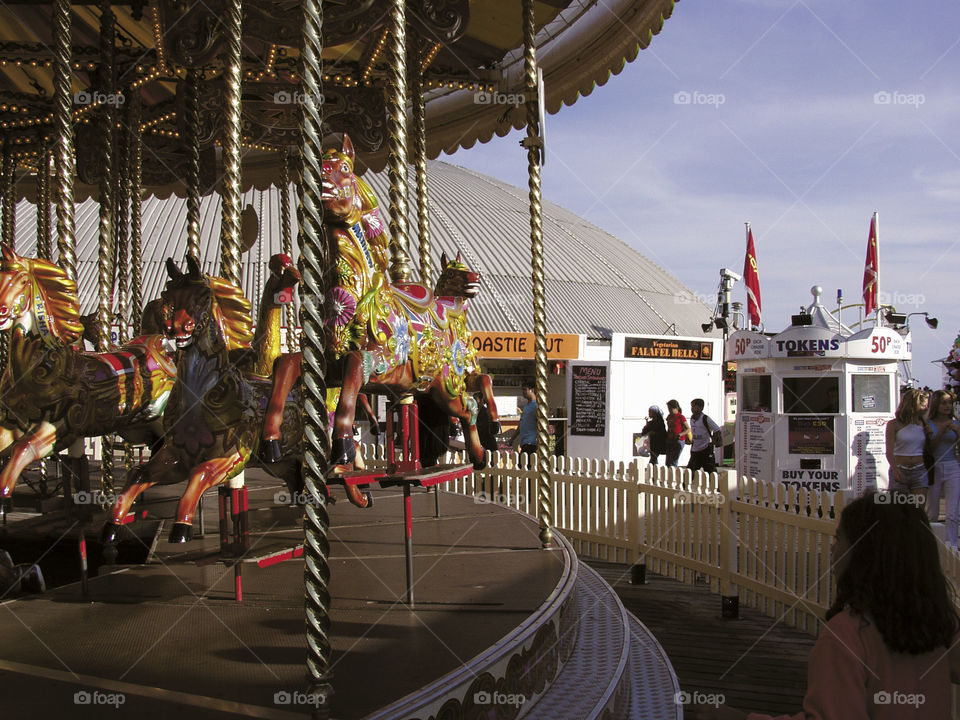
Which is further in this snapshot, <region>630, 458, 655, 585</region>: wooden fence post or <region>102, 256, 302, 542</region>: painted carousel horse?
<region>630, 458, 655, 585</region>: wooden fence post

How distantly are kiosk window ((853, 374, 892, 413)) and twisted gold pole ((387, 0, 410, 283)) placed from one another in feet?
30.2

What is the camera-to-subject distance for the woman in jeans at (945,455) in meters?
8.01

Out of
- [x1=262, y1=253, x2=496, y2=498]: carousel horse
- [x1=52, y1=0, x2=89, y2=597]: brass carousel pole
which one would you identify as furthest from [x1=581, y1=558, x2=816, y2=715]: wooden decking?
[x1=52, y1=0, x2=89, y2=597]: brass carousel pole

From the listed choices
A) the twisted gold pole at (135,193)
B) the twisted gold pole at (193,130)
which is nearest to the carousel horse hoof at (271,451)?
the twisted gold pole at (193,130)

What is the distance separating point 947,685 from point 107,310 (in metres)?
6.57

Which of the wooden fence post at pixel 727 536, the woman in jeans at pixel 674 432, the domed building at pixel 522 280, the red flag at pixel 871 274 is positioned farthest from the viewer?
the domed building at pixel 522 280

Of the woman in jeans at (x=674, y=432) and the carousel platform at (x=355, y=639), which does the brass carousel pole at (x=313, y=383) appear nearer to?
the carousel platform at (x=355, y=639)

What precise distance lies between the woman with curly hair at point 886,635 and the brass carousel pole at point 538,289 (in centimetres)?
321

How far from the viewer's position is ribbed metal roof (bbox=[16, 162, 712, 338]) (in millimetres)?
31359

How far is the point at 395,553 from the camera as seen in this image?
17.5 feet

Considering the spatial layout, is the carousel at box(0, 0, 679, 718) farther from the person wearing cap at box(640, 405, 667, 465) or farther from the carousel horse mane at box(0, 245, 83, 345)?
the person wearing cap at box(640, 405, 667, 465)

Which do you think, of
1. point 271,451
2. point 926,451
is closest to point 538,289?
point 271,451

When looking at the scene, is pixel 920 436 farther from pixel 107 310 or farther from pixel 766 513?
pixel 107 310

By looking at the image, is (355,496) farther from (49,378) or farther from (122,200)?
(122,200)
